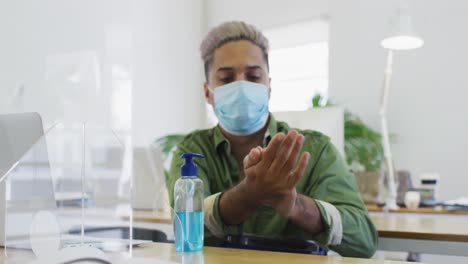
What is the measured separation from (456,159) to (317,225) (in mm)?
2563

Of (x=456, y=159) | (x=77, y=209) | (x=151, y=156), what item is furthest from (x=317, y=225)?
(x=456, y=159)

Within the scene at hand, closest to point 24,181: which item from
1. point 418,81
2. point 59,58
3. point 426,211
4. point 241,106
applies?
point 241,106

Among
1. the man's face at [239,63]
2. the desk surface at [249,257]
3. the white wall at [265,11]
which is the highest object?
the white wall at [265,11]

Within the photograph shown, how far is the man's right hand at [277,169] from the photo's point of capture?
2.67 feet

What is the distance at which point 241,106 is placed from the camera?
1.28 meters

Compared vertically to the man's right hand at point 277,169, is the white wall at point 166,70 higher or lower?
higher

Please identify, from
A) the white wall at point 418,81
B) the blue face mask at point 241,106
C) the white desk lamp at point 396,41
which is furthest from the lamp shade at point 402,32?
the blue face mask at point 241,106

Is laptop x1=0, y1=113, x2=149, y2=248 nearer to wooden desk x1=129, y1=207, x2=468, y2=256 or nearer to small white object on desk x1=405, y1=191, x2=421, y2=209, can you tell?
wooden desk x1=129, y1=207, x2=468, y2=256

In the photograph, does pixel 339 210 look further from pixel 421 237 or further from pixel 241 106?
pixel 241 106

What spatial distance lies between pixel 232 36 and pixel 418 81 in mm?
2499

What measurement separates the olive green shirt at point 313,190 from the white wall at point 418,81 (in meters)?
2.31

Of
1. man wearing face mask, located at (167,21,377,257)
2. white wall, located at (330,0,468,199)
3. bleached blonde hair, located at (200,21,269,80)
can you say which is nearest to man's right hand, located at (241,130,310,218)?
man wearing face mask, located at (167,21,377,257)

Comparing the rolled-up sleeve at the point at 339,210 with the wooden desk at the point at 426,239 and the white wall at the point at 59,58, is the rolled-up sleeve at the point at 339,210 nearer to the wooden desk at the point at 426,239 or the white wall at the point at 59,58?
the wooden desk at the point at 426,239

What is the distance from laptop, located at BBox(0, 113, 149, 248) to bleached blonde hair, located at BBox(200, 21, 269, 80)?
1.81 feet
